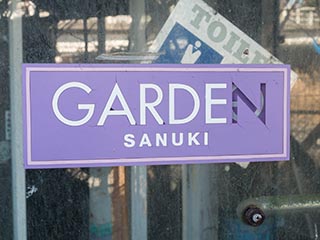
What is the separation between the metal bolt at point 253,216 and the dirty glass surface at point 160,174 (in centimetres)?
2

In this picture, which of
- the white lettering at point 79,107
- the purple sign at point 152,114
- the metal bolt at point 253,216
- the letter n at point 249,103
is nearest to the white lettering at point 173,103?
the purple sign at point 152,114

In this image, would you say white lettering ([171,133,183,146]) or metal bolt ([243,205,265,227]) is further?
metal bolt ([243,205,265,227])

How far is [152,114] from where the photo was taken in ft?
5.62

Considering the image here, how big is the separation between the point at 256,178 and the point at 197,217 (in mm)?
260

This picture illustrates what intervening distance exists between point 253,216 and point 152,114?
54 centimetres

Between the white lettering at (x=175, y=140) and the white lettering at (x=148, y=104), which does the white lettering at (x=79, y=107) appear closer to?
the white lettering at (x=148, y=104)

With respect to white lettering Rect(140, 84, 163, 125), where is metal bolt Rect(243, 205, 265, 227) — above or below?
below

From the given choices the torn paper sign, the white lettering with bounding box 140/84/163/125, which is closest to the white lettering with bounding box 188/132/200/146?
the white lettering with bounding box 140/84/163/125

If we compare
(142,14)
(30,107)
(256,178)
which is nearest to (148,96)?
(142,14)

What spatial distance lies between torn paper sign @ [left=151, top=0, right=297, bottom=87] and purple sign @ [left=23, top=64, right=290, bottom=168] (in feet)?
0.12

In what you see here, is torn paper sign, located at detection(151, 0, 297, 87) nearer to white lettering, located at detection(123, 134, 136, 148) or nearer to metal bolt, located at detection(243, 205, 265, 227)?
white lettering, located at detection(123, 134, 136, 148)

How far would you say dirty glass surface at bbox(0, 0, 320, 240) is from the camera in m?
1.70

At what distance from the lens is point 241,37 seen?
5.86 ft

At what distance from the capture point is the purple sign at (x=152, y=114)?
166 centimetres
